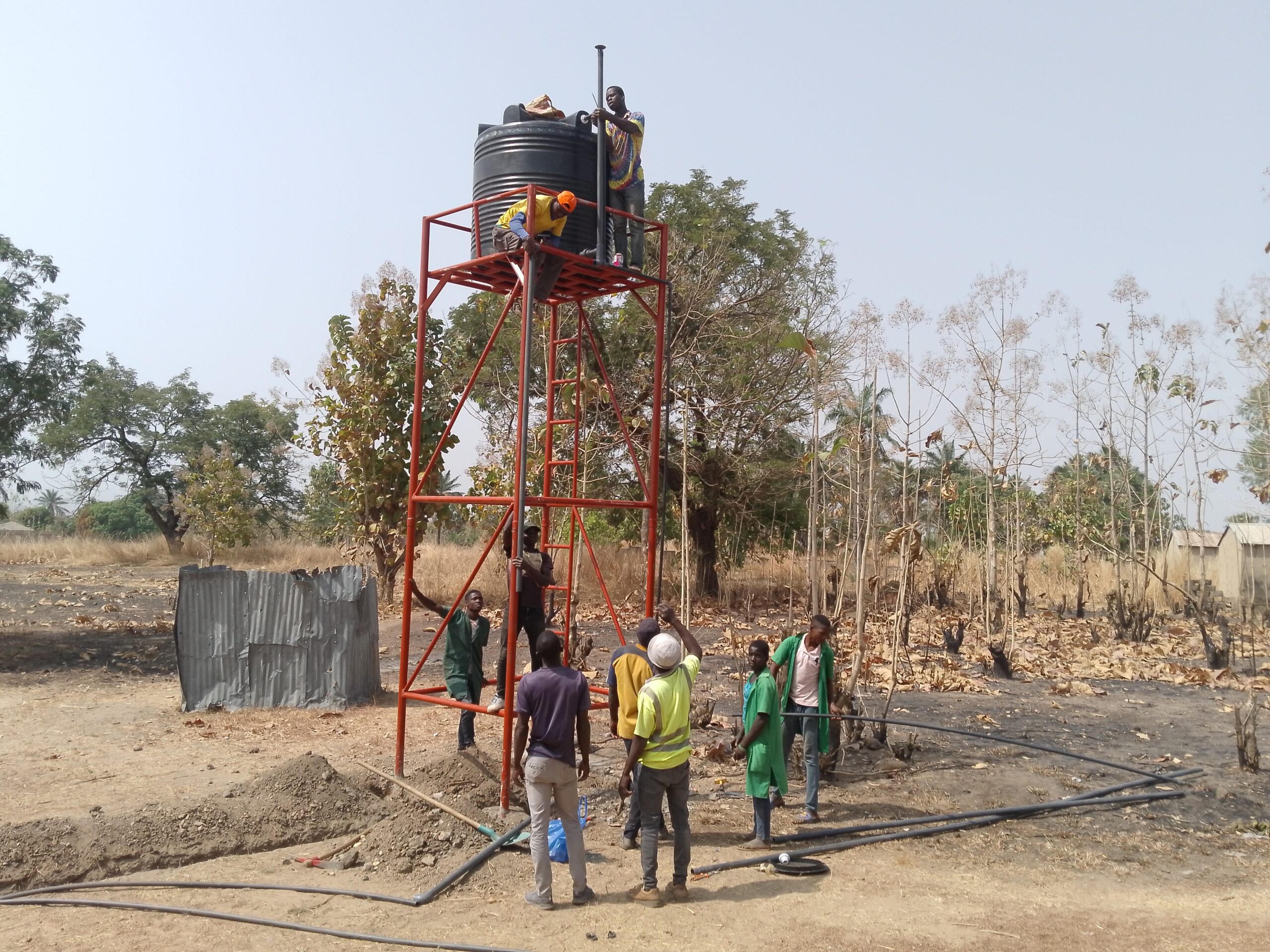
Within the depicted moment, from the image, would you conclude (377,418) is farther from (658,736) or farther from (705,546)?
(658,736)

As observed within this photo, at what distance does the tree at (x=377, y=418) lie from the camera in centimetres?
2038

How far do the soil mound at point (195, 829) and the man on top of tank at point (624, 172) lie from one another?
4646 millimetres

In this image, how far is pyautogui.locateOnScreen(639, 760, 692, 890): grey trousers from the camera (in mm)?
5879

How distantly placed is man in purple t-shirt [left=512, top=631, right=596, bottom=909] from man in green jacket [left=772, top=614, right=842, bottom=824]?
220 cm

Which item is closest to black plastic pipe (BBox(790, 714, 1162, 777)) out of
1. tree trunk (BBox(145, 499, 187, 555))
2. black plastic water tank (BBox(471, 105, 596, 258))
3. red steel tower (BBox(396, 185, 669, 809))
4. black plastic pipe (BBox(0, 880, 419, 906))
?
red steel tower (BBox(396, 185, 669, 809))

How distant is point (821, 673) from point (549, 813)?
2657 millimetres

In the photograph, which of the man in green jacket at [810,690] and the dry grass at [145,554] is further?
the dry grass at [145,554]

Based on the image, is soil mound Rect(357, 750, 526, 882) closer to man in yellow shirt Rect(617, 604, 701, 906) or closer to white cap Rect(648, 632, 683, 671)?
man in yellow shirt Rect(617, 604, 701, 906)

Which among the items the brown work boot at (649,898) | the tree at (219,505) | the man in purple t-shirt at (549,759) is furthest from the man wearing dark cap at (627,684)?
the tree at (219,505)

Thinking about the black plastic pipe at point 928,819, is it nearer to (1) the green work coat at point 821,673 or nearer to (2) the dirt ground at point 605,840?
(2) the dirt ground at point 605,840

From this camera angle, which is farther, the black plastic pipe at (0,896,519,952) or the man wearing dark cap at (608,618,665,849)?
the man wearing dark cap at (608,618,665,849)

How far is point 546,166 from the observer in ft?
26.1

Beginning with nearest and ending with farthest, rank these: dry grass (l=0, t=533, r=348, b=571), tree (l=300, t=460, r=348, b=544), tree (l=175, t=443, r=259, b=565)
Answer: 1. tree (l=175, t=443, r=259, b=565)
2. dry grass (l=0, t=533, r=348, b=571)
3. tree (l=300, t=460, r=348, b=544)

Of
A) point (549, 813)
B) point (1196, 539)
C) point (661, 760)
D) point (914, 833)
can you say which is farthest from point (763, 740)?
point (1196, 539)
